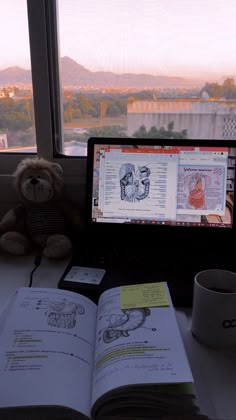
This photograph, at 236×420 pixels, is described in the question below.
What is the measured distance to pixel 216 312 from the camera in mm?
560

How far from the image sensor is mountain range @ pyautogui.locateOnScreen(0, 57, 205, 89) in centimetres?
108

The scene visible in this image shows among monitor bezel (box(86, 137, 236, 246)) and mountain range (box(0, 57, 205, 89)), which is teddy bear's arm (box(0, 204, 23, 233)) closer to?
monitor bezel (box(86, 137, 236, 246))

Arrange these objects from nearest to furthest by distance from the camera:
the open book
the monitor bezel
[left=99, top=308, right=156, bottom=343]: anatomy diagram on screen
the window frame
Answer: the open book → [left=99, top=308, right=156, bottom=343]: anatomy diagram on screen → the monitor bezel → the window frame

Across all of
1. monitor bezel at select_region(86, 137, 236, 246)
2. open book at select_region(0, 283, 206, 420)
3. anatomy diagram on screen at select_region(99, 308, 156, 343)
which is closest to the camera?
open book at select_region(0, 283, 206, 420)

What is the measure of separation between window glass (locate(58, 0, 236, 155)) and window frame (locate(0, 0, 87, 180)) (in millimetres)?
27

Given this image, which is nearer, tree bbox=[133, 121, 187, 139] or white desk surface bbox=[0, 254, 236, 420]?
white desk surface bbox=[0, 254, 236, 420]

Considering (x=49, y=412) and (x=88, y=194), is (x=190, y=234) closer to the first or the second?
(x=88, y=194)

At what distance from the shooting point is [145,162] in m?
0.95

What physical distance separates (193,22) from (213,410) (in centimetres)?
99

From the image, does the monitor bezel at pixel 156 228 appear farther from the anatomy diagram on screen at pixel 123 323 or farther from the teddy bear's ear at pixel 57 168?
the anatomy diagram on screen at pixel 123 323

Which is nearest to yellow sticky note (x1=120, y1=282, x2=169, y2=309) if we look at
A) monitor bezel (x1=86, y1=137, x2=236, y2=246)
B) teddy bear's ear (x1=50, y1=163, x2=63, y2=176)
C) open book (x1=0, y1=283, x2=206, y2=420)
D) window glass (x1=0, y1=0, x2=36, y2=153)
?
open book (x1=0, y1=283, x2=206, y2=420)

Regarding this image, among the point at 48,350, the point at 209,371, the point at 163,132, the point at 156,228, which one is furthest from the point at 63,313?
the point at 163,132

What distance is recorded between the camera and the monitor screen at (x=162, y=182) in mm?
932

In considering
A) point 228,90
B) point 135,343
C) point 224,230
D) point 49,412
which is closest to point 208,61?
point 228,90
